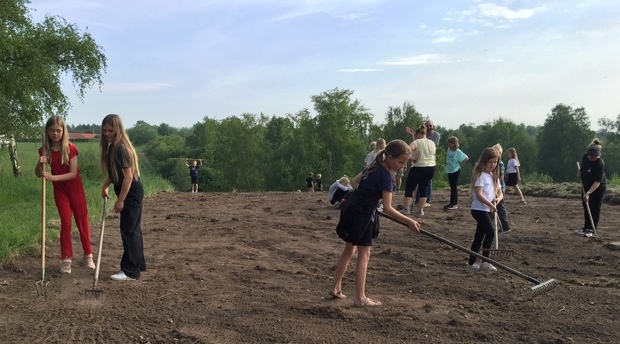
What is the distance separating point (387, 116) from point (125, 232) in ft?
188

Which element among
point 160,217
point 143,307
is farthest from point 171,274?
point 160,217

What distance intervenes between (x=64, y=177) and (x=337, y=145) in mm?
53093

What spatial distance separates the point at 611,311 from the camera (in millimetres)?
5238

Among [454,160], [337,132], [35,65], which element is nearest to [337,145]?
[337,132]

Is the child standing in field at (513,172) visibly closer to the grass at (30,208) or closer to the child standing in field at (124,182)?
the grass at (30,208)

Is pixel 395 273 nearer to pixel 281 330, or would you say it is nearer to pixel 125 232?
pixel 281 330

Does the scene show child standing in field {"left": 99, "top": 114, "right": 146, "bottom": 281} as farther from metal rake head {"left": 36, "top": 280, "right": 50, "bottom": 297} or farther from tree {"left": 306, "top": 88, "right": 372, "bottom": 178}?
tree {"left": 306, "top": 88, "right": 372, "bottom": 178}

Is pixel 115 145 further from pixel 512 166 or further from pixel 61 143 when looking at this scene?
pixel 512 166

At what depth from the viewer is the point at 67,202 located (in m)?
6.17

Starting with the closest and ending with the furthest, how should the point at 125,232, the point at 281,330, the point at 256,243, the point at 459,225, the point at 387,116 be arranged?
1. the point at 281,330
2. the point at 125,232
3. the point at 256,243
4. the point at 459,225
5. the point at 387,116

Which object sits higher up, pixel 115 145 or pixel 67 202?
pixel 115 145

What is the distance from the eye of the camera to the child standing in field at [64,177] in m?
5.95

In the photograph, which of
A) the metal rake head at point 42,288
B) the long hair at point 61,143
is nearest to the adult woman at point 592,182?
the long hair at point 61,143

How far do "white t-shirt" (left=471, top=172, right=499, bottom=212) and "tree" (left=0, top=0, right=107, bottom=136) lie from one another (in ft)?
52.1
